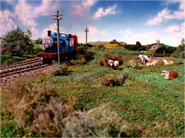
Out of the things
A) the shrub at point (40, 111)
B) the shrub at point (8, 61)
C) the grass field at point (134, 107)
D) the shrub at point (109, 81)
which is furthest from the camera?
the shrub at point (8, 61)

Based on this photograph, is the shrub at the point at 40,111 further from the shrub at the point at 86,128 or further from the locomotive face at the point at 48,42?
the locomotive face at the point at 48,42

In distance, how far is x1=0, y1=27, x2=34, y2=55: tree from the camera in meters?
19.2

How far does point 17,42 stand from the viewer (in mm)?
19688

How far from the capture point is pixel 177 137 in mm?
4516

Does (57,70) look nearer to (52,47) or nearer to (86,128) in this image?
(52,47)

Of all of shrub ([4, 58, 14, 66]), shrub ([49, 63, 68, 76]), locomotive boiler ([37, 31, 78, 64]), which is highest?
locomotive boiler ([37, 31, 78, 64])

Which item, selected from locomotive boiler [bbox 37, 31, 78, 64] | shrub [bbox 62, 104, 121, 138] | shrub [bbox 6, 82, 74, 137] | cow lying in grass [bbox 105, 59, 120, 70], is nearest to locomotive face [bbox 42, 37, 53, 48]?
locomotive boiler [bbox 37, 31, 78, 64]

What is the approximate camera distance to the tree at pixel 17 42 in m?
19.2

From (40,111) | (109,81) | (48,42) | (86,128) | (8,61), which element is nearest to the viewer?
(86,128)

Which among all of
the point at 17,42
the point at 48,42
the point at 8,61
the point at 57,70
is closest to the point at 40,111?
the point at 57,70

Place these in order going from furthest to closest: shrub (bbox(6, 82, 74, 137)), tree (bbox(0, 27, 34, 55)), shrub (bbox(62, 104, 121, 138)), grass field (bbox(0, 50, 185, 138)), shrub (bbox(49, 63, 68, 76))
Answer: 1. tree (bbox(0, 27, 34, 55))
2. shrub (bbox(49, 63, 68, 76))
3. grass field (bbox(0, 50, 185, 138))
4. shrub (bbox(6, 82, 74, 137))
5. shrub (bbox(62, 104, 121, 138))

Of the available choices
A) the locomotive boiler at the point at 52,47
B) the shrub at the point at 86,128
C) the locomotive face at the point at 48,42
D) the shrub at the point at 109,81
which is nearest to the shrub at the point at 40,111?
the shrub at the point at 86,128

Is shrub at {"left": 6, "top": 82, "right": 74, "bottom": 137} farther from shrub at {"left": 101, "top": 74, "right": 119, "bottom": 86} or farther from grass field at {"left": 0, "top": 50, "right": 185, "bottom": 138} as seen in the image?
shrub at {"left": 101, "top": 74, "right": 119, "bottom": 86}

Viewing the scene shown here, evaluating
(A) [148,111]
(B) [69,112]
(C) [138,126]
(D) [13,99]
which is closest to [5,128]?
(D) [13,99]
